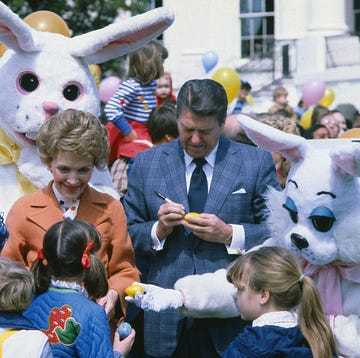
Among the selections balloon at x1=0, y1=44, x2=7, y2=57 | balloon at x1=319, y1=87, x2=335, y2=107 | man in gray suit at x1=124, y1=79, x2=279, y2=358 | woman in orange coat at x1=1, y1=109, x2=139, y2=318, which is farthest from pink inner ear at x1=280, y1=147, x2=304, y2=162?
balloon at x1=319, y1=87, x2=335, y2=107

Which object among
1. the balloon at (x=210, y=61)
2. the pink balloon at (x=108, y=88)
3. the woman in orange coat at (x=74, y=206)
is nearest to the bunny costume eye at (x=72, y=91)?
the woman in orange coat at (x=74, y=206)

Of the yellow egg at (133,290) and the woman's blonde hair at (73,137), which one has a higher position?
the woman's blonde hair at (73,137)

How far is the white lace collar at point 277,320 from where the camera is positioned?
3.91 metres

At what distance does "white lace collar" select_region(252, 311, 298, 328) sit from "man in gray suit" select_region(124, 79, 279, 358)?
775 mm

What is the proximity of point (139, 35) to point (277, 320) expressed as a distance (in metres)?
2.14

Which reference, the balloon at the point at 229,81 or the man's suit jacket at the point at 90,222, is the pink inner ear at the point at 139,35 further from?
the balloon at the point at 229,81

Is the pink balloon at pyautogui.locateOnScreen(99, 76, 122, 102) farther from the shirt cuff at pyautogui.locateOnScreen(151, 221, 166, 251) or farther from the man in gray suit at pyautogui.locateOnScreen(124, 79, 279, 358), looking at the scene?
the shirt cuff at pyautogui.locateOnScreen(151, 221, 166, 251)

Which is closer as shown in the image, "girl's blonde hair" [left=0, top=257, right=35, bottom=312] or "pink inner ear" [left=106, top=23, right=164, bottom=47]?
"girl's blonde hair" [left=0, top=257, right=35, bottom=312]

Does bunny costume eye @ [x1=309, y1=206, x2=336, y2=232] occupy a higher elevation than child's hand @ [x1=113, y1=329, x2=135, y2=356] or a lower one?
higher

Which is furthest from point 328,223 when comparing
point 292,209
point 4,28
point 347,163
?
point 4,28

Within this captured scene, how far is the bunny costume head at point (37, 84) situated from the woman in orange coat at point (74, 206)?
0.70 metres

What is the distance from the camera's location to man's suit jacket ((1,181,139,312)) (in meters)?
4.50

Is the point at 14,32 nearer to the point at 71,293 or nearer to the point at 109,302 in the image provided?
the point at 109,302

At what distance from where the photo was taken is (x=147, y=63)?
7344 mm
